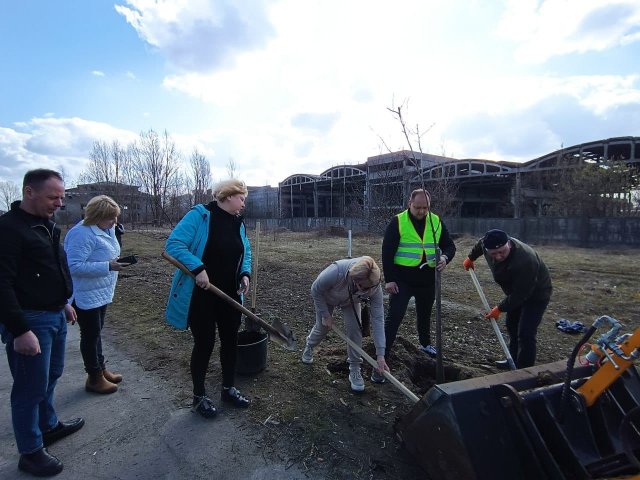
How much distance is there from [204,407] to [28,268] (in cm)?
161

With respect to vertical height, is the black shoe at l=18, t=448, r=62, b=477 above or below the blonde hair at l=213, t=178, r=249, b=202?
below

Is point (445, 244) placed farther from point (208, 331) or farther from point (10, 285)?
point (10, 285)

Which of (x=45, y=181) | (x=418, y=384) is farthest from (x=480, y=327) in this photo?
(x=45, y=181)

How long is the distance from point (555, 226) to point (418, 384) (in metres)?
20.7

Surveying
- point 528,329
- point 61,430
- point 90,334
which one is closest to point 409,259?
point 528,329

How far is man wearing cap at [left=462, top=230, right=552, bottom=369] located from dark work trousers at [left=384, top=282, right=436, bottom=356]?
0.65 metres

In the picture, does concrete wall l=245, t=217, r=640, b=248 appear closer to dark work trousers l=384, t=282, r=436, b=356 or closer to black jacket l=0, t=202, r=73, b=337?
dark work trousers l=384, t=282, r=436, b=356

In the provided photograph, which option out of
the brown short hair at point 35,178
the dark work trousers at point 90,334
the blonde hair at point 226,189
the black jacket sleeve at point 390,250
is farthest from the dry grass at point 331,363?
the brown short hair at point 35,178

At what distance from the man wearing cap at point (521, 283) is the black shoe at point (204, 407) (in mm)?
2694

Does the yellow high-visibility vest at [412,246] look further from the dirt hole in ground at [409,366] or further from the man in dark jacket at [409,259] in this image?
the dirt hole in ground at [409,366]

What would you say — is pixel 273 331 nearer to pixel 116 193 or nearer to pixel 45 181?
pixel 45 181

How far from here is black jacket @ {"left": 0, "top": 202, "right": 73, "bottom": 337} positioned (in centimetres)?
219

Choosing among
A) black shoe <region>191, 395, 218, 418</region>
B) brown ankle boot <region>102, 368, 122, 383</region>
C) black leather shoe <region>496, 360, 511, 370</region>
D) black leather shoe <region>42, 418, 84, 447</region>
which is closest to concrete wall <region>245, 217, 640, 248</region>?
black leather shoe <region>496, 360, 511, 370</region>

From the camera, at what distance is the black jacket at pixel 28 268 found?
219 cm
